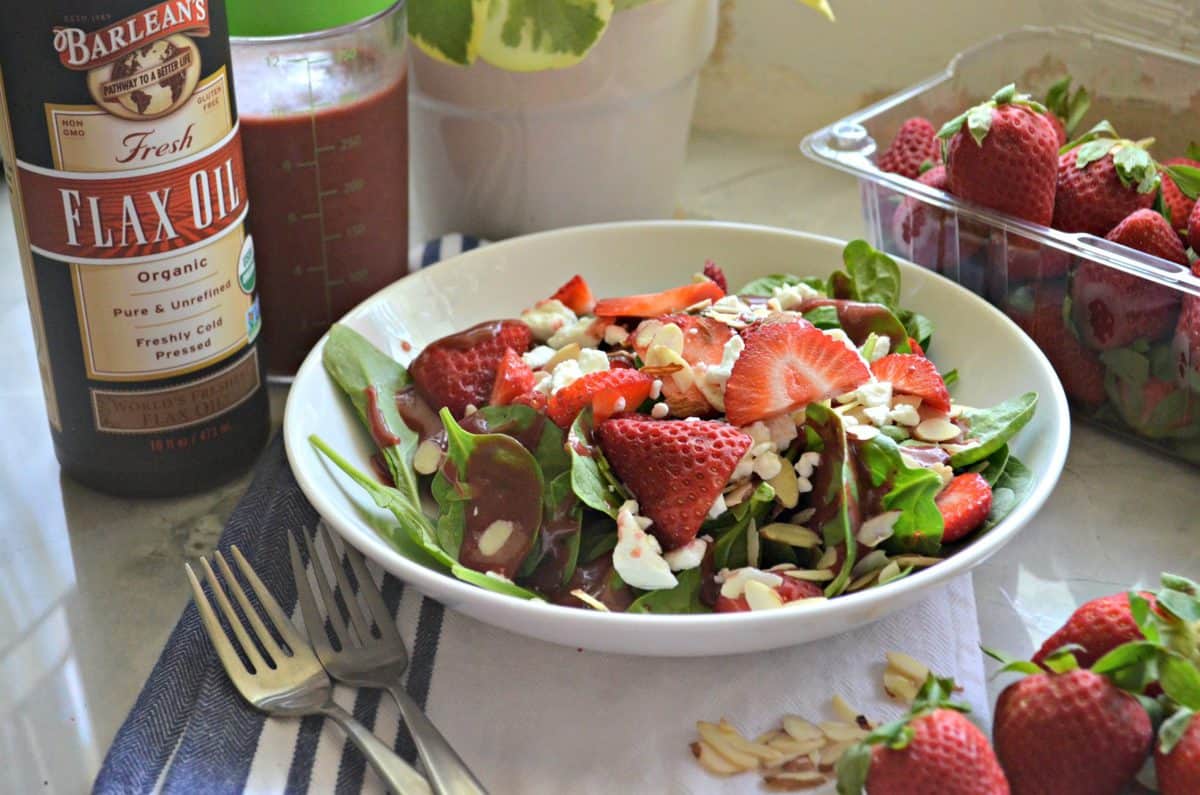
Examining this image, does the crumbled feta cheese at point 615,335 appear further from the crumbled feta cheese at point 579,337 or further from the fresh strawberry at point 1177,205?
the fresh strawberry at point 1177,205

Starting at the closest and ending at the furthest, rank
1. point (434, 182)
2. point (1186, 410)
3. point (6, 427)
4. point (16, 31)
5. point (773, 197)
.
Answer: point (16, 31) < point (1186, 410) < point (6, 427) < point (434, 182) < point (773, 197)

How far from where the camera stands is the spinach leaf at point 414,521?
0.84 m

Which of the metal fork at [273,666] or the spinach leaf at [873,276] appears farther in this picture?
the spinach leaf at [873,276]

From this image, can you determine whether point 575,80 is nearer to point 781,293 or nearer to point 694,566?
point 781,293

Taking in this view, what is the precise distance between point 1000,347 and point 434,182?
0.58 m

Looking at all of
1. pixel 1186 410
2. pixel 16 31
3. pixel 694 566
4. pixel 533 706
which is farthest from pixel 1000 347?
pixel 16 31

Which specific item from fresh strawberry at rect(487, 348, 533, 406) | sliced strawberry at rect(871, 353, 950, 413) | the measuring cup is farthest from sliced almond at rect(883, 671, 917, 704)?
the measuring cup

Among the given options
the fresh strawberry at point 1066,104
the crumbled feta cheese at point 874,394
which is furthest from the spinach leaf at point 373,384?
the fresh strawberry at point 1066,104

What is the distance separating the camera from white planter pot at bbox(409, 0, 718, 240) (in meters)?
1.23

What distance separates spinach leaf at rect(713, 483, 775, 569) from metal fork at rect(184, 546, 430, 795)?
9.6 inches

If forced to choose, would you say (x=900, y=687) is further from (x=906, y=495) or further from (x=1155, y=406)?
(x=1155, y=406)

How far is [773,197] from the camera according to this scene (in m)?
1.53

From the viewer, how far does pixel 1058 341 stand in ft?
3.61

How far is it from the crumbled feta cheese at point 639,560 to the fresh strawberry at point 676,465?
0.07 ft
